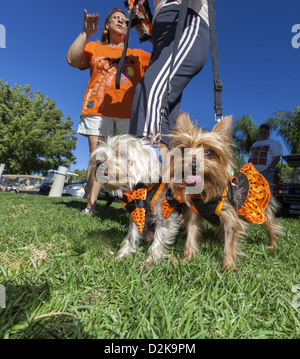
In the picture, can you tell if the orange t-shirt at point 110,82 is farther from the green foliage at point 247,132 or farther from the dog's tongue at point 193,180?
the green foliage at point 247,132

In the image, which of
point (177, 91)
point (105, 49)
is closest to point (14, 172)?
point (105, 49)

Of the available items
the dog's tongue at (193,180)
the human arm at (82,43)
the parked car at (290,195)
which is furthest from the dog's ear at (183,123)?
the parked car at (290,195)

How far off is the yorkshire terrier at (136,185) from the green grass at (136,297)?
0.88ft

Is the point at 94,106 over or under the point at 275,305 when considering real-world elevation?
over

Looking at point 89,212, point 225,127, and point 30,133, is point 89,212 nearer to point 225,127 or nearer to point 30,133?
point 225,127

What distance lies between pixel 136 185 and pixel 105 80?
3068mm

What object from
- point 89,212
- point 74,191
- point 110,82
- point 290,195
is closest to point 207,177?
point 110,82

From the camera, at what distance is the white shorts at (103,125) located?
16.2 feet

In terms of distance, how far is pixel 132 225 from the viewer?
2.70 metres

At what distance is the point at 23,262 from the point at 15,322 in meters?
0.93

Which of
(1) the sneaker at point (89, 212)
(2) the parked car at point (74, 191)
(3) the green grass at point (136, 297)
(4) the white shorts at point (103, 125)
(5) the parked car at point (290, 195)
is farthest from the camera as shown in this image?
(2) the parked car at point (74, 191)

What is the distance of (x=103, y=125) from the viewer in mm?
4988
